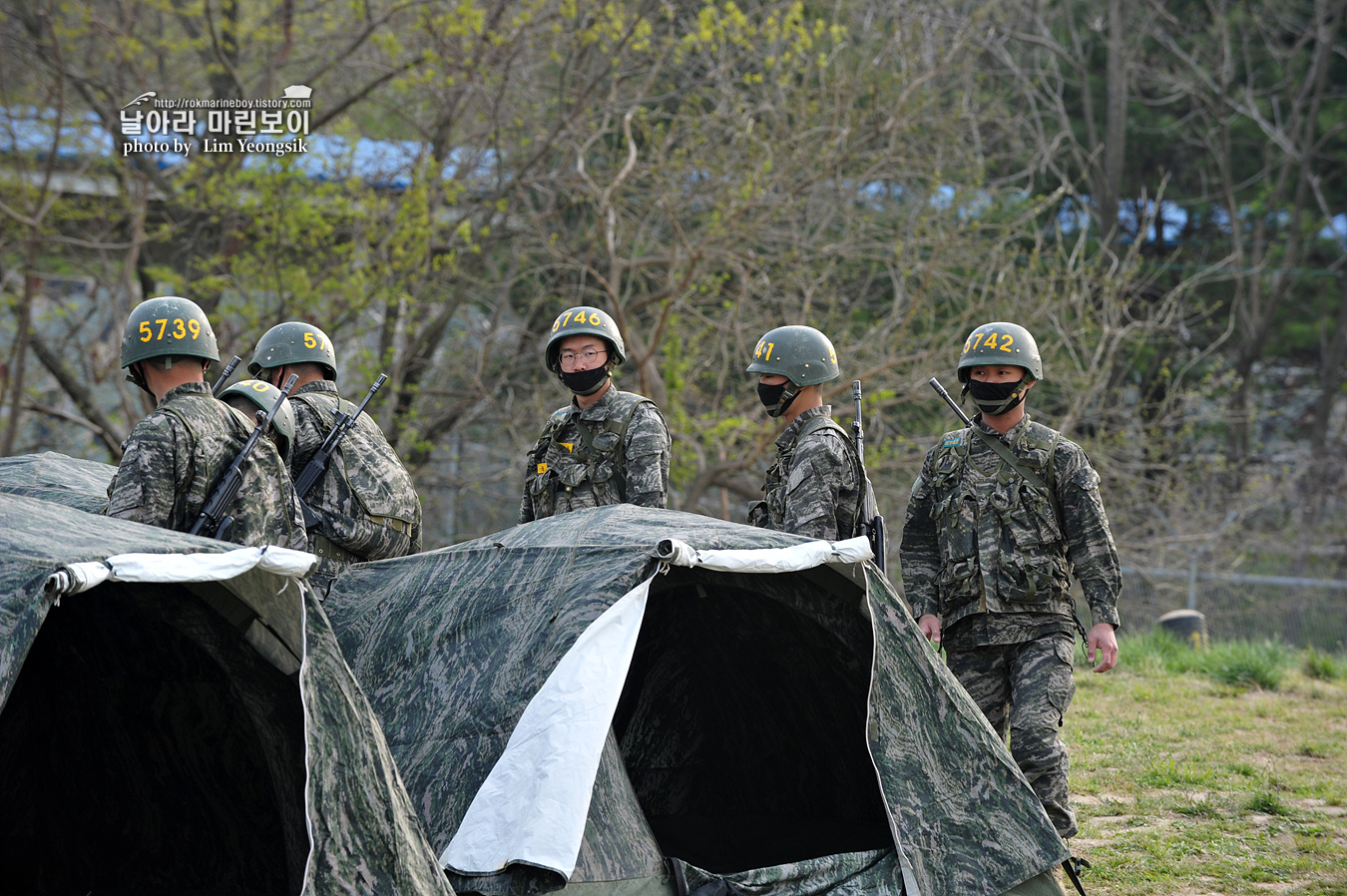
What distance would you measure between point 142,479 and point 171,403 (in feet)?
1.18

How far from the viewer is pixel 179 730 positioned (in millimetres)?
4539

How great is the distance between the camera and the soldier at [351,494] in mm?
5938

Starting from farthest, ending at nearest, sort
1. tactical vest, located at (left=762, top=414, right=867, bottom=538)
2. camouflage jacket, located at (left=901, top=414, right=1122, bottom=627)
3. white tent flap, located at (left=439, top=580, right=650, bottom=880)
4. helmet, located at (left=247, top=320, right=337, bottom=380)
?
helmet, located at (left=247, top=320, right=337, bottom=380) → tactical vest, located at (left=762, top=414, right=867, bottom=538) → camouflage jacket, located at (left=901, top=414, right=1122, bottom=627) → white tent flap, located at (left=439, top=580, right=650, bottom=880)

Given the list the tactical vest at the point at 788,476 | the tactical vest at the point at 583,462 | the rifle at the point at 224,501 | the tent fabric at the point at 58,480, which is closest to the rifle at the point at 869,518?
the tactical vest at the point at 788,476

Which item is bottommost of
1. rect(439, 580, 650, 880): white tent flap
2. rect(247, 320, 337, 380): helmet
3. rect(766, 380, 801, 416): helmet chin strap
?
rect(439, 580, 650, 880): white tent flap

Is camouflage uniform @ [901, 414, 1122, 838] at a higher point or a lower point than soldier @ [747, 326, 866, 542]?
lower

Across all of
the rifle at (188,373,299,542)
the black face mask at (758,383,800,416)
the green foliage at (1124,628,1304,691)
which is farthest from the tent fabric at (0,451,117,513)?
the green foliage at (1124,628,1304,691)

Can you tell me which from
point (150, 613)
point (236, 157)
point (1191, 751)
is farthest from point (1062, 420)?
point (150, 613)

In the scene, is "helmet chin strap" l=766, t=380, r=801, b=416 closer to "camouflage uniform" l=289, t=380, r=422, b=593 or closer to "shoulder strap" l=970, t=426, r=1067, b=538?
"shoulder strap" l=970, t=426, r=1067, b=538

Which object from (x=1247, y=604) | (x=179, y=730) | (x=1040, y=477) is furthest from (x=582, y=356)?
(x=1247, y=604)

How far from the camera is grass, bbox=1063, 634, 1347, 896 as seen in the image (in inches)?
207

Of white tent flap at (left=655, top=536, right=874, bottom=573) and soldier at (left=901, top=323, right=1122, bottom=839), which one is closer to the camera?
white tent flap at (left=655, top=536, right=874, bottom=573)

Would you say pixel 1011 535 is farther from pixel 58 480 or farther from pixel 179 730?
pixel 58 480

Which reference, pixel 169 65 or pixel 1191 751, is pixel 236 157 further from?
pixel 1191 751
